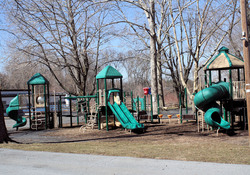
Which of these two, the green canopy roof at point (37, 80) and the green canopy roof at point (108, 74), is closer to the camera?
the green canopy roof at point (108, 74)

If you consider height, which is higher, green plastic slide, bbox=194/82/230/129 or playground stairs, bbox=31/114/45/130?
green plastic slide, bbox=194/82/230/129

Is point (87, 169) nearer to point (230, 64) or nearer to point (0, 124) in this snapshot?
point (0, 124)

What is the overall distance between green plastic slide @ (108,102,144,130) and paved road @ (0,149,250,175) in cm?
632

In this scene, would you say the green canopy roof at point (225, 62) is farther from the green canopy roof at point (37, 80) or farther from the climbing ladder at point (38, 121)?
the climbing ladder at point (38, 121)

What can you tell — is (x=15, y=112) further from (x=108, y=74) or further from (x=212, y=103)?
(x=212, y=103)

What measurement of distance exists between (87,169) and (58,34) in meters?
16.3

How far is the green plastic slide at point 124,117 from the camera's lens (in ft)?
49.7

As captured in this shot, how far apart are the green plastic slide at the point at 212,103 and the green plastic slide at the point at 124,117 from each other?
3.21 m

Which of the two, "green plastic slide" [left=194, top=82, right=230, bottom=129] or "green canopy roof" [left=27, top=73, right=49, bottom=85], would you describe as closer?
"green plastic slide" [left=194, top=82, right=230, bottom=129]

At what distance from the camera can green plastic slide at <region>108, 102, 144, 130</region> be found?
15.1 m

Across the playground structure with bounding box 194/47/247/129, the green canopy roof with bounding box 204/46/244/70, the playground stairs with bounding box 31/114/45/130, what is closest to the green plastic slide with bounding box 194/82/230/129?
the playground structure with bounding box 194/47/247/129

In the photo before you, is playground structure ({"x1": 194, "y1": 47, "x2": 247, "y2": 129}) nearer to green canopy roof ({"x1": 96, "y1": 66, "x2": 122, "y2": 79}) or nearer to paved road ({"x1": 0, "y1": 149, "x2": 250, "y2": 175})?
green canopy roof ({"x1": 96, "y1": 66, "x2": 122, "y2": 79})

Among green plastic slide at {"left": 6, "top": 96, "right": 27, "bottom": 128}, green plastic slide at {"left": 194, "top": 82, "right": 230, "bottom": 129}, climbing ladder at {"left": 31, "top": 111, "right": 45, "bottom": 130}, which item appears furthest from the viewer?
green plastic slide at {"left": 6, "top": 96, "right": 27, "bottom": 128}

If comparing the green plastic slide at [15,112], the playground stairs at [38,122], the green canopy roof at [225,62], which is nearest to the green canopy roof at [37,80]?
the green plastic slide at [15,112]
